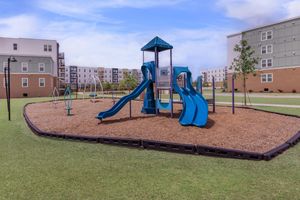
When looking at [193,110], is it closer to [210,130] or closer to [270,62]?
[210,130]

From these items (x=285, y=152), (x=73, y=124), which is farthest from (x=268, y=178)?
(x=73, y=124)

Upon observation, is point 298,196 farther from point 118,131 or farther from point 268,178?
point 118,131

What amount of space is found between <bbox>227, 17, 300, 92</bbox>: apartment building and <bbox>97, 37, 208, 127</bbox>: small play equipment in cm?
3780

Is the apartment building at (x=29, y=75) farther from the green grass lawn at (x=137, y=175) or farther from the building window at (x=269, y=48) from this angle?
the green grass lawn at (x=137, y=175)

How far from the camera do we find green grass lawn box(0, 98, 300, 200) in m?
4.50

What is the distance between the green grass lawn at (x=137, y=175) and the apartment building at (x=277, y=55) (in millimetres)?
41176

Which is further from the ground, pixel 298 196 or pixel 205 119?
pixel 205 119

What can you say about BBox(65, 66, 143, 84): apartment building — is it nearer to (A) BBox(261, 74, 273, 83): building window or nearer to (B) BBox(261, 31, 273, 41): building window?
(B) BBox(261, 31, 273, 41): building window

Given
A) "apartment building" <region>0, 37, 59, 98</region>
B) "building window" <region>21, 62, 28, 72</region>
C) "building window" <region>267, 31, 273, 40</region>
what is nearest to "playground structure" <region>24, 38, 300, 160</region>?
"apartment building" <region>0, 37, 59, 98</region>

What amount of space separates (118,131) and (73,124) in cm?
256

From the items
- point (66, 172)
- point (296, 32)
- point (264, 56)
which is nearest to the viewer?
point (66, 172)

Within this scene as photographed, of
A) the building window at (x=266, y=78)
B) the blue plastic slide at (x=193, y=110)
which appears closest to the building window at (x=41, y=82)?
the building window at (x=266, y=78)

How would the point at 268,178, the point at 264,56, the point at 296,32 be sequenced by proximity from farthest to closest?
the point at 264,56 → the point at 296,32 → the point at 268,178

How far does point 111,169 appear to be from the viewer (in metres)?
5.82
